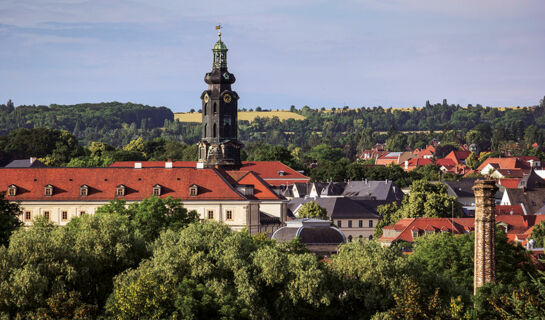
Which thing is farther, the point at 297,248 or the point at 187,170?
the point at 187,170

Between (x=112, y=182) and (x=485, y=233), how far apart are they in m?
52.5

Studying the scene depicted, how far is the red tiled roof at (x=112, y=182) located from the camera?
4173 inches

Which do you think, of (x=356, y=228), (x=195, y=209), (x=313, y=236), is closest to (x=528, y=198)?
(x=356, y=228)

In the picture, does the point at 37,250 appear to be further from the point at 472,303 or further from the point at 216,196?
the point at 216,196

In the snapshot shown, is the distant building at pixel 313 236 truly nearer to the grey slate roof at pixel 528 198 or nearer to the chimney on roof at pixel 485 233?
the chimney on roof at pixel 485 233

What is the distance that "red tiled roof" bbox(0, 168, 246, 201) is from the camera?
4173 inches

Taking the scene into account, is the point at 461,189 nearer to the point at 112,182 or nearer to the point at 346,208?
the point at 346,208

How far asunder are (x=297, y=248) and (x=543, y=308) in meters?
30.1

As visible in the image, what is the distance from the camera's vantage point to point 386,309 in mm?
61781

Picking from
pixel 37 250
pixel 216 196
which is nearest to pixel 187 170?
pixel 216 196

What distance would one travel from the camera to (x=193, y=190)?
349 ft

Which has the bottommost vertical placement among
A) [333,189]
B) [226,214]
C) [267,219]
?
[333,189]

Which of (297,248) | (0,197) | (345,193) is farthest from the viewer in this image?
(345,193)

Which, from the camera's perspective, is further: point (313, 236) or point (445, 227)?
point (445, 227)
